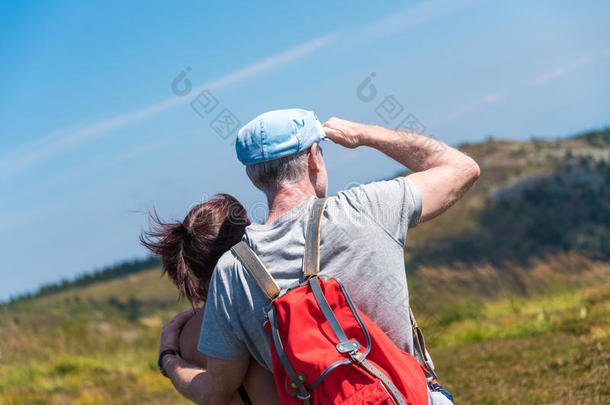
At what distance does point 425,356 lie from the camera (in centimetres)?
236

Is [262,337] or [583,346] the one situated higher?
Result: [262,337]

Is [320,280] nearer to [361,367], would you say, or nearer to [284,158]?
[361,367]

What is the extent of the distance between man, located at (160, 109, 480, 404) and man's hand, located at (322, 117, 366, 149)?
83 mm

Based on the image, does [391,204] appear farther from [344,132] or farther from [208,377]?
[208,377]

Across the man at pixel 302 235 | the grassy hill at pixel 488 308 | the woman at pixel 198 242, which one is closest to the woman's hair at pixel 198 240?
the woman at pixel 198 242

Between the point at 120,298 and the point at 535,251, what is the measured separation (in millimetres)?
13320

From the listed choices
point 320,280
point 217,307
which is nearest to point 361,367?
point 320,280

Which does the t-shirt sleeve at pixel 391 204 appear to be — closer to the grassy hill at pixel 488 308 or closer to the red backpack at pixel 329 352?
the red backpack at pixel 329 352

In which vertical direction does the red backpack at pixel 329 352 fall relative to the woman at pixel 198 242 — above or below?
below

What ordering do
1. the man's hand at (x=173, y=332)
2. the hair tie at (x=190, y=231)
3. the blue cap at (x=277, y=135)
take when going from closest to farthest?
the blue cap at (x=277, y=135), the hair tie at (x=190, y=231), the man's hand at (x=173, y=332)

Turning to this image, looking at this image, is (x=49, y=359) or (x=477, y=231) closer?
(x=49, y=359)

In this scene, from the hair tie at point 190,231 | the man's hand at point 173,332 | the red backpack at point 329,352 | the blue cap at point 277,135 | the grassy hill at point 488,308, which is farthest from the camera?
the grassy hill at point 488,308

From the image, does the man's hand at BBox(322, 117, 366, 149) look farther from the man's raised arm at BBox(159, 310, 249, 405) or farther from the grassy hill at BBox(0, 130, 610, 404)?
the grassy hill at BBox(0, 130, 610, 404)

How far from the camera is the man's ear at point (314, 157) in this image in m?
2.34
